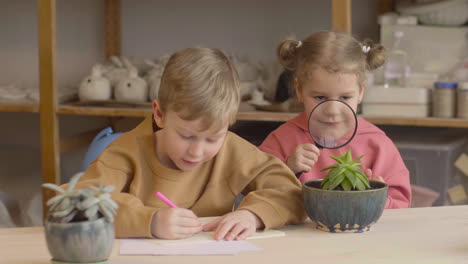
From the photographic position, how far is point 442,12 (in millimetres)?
2449

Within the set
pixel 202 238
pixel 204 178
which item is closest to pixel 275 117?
pixel 204 178

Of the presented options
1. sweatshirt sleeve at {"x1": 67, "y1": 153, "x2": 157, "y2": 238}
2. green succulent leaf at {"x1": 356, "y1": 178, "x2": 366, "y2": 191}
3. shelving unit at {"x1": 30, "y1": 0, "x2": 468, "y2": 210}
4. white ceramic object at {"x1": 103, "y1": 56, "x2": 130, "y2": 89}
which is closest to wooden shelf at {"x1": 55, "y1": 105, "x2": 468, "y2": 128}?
shelving unit at {"x1": 30, "y1": 0, "x2": 468, "y2": 210}

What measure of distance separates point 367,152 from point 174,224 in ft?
2.42

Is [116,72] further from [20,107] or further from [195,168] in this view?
[195,168]

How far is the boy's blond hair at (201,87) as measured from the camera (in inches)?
44.4

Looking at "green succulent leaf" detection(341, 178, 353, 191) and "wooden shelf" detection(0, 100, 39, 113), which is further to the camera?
"wooden shelf" detection(0, 100, 39, 113)

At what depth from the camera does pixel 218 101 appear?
3.73 ft

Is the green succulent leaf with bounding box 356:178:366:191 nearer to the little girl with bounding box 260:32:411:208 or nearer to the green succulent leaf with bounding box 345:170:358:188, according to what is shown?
the green succulent leaf with bounding box 345:170:358:188

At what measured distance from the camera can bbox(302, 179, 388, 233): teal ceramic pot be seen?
104cm

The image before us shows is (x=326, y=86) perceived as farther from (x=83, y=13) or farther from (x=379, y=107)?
(x=83, y=13)

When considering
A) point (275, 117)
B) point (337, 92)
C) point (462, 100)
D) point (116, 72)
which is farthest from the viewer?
point (116, 72)

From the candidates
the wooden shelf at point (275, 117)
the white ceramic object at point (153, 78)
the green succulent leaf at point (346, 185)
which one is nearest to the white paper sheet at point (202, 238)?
the green succulent leaf at point (346, 185)

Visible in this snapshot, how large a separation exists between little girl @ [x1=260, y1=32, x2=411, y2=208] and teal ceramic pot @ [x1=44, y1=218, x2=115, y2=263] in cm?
67

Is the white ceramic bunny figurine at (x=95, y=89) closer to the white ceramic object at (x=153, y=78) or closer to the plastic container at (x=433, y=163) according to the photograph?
the white ceramic object at (x=153, y=78)
